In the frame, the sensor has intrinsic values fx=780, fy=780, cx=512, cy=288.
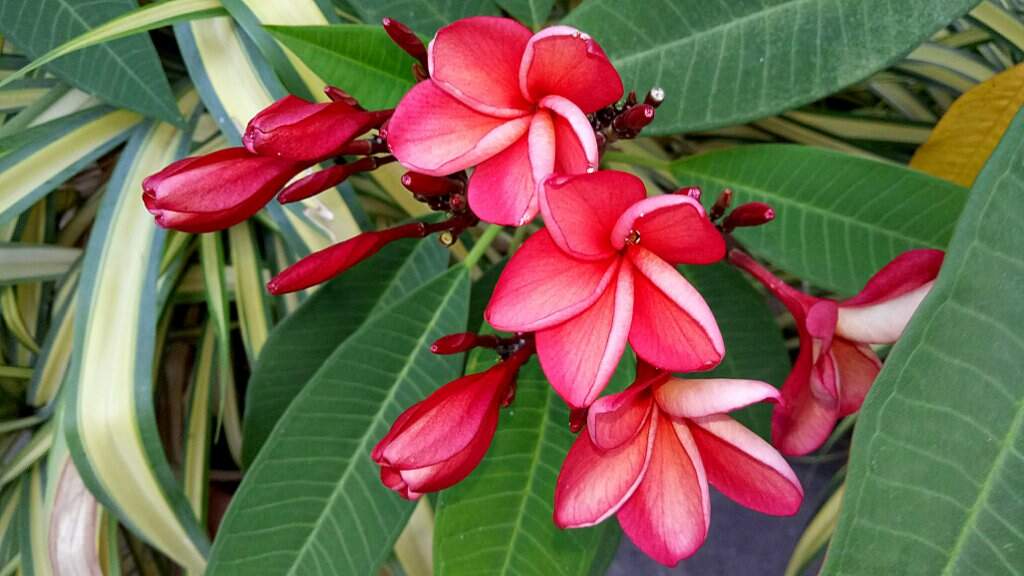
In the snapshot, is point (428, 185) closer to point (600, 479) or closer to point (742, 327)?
point (600, 479)

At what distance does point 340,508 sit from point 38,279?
23.1 inches

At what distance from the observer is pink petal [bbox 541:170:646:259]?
33 cm

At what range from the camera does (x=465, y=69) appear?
0.37 m

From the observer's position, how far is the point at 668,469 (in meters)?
0.40

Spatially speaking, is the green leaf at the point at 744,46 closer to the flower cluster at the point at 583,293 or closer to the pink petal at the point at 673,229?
the flower cluster at the point at 583,293

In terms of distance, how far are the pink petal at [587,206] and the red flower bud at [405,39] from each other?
20 centimetres

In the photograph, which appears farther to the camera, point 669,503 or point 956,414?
point 669,503

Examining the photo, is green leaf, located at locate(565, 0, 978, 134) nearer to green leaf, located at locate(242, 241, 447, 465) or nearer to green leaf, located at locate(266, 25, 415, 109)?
green leaf, located at locate(266, 25, 415, 109)

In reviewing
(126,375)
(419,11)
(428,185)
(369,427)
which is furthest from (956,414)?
(126,375)

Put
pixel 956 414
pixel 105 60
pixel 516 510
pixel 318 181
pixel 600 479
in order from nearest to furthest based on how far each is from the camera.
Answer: pixel 956 414 → pixel 600 479 → pixel 318 181 → pixel 516 510 → pixel 105 60

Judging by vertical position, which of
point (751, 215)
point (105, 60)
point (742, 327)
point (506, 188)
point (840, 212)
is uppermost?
point (105, 60)

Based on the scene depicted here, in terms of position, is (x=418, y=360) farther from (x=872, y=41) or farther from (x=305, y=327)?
(x=872, y=41)

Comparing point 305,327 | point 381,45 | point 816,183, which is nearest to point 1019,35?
point 816,183

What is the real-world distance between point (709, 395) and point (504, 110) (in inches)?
6.7
